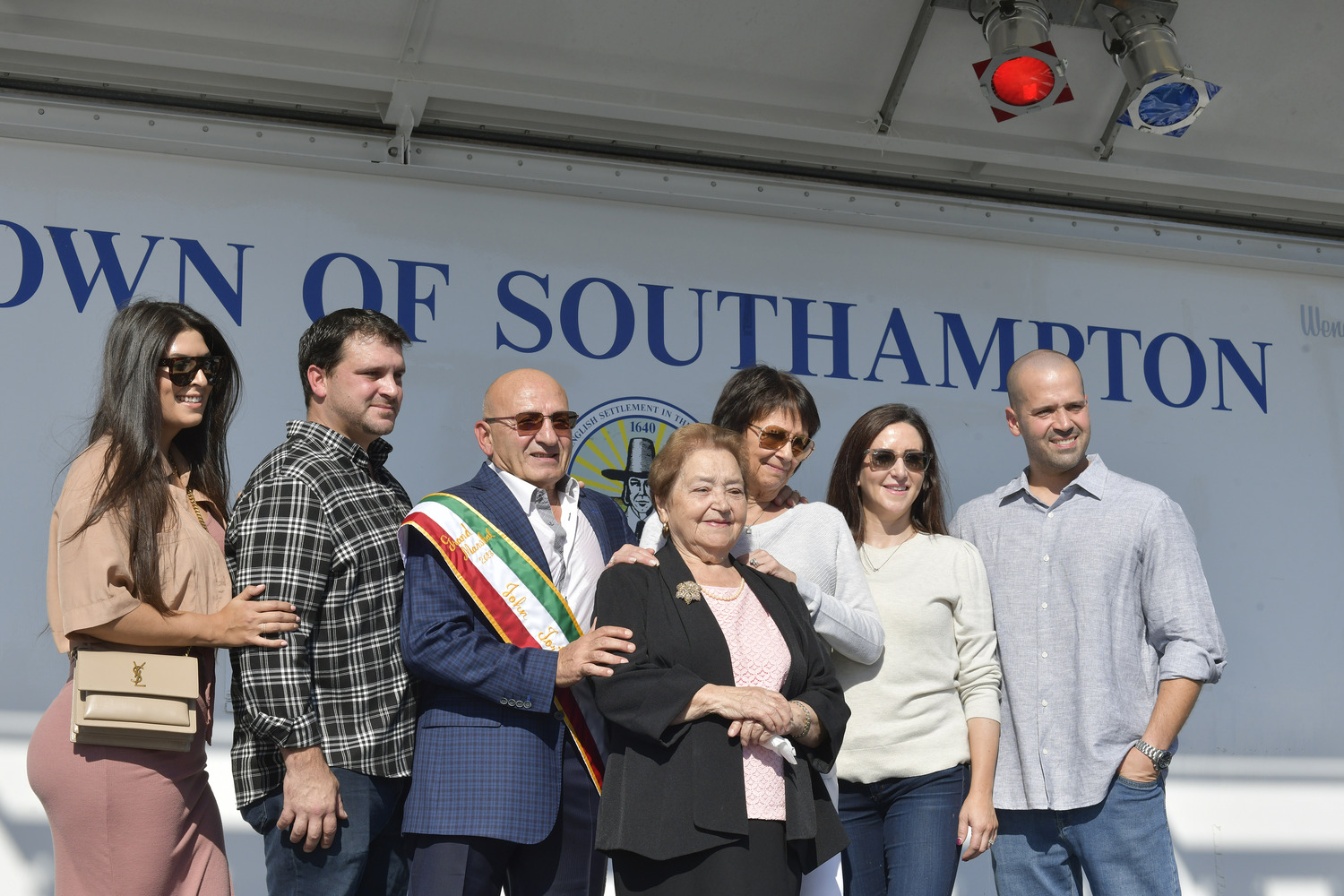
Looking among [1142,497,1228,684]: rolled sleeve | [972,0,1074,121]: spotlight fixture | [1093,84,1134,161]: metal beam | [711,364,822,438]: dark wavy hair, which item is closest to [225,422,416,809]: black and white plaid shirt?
[711,364,822,438]: dark wavy hair

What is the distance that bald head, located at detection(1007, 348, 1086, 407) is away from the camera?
307cm

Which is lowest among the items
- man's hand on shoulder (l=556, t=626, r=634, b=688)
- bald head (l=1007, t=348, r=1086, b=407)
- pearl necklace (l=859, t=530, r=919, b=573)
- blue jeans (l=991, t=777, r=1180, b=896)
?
blue jeans (l=991, t=777, r=1180, b=896)

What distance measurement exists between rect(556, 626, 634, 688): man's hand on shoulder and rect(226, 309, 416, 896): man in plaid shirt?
0.34 metres

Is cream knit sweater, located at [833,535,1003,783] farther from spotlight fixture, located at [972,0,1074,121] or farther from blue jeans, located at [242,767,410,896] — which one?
spotlight fixture, located at [972,0,1074,121]

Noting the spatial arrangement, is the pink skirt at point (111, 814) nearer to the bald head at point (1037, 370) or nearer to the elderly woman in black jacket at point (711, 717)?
the elderly woman in black jacket at point (711, 717)

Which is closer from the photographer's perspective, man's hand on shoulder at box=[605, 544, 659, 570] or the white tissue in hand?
the white tissue in hand

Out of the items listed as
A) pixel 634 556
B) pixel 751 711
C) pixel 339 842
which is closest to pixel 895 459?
pixel 634 556

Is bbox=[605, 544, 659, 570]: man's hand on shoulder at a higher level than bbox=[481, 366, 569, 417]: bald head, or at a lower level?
lower

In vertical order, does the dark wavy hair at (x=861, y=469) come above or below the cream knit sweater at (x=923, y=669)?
above

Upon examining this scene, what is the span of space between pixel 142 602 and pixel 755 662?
1089mm

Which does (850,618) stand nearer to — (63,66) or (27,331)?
(27,331)

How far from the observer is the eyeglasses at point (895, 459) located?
2994 mm

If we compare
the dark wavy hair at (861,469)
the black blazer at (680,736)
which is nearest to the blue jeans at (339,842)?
the black blazer at (680,736)

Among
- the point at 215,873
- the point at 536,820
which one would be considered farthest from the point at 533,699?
the point at 215,873
